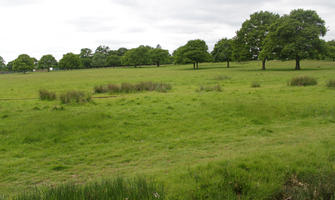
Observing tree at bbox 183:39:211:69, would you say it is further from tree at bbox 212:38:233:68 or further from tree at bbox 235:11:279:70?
tree at bbox 235:11:279:70

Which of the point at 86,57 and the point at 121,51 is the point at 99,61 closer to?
the point at 86,57

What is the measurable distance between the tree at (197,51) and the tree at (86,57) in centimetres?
7533

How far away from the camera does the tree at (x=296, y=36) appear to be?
44.7 meters

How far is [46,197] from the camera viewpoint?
14.5 ft

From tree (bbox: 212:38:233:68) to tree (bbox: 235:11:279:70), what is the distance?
15123mm

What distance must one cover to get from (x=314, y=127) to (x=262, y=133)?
2517 mm

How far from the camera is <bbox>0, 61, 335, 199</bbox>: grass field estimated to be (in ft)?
17.2

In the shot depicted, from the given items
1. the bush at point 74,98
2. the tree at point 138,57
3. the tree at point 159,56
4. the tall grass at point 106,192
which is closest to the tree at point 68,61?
the tree at point 138,57

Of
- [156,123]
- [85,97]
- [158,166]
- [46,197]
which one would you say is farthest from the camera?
[85,97]

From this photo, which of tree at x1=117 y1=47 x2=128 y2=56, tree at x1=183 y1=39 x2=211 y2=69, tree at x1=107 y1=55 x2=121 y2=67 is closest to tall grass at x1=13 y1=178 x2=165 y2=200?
tree at x1=183 y1=39 x2=211 y2=69

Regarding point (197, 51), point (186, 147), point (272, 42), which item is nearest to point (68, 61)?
point (197, 51)

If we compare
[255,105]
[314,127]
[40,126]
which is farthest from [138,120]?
[314,127]

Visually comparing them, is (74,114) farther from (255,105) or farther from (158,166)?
(255,105)

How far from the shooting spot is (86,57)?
141m
